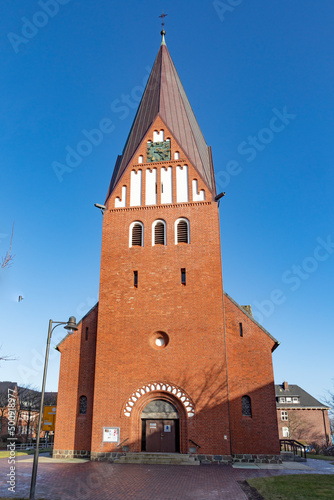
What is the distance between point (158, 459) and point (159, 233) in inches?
496

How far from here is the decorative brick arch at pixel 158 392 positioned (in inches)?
845

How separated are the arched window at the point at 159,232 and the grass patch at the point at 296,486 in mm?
13998

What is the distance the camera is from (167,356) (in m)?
22.4

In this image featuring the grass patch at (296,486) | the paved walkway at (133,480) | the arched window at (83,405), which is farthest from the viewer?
the arched window at (83,405)

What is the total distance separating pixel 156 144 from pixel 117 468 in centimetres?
1948

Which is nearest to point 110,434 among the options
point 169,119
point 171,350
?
point 171,350

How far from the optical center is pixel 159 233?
25641mm

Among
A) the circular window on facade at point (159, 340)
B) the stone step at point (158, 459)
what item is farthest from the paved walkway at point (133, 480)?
the circular window on facade at point (159, 340)

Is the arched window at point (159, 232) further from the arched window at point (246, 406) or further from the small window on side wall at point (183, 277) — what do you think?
the arched window at point (246, 406)

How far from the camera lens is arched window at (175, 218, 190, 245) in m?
25.2

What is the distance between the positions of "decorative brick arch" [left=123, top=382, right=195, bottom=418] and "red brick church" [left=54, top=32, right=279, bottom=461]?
0.17 ft

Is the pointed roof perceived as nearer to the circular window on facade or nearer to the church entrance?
the circular window on facade

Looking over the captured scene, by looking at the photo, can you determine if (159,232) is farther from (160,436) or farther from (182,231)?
(160,436)

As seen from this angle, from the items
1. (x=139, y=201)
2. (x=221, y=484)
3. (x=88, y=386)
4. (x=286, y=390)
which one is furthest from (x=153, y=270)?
(x=286, y=390)
